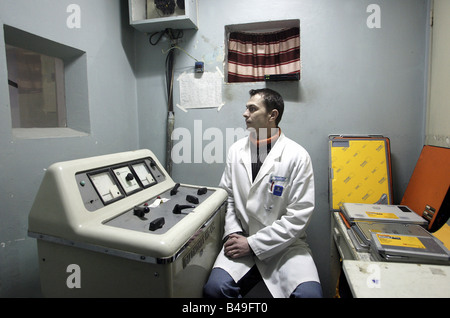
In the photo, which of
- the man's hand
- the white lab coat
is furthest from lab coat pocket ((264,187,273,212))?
the man's hand

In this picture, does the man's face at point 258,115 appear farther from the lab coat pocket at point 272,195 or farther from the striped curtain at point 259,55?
the striped curtain at point 259,55

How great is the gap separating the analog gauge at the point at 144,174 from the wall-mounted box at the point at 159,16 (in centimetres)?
108

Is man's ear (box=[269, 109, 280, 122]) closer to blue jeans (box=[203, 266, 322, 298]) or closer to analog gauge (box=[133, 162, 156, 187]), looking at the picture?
analog gauge (box=[133, 162, 156, 187])

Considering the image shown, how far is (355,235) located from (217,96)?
1312 millimetres

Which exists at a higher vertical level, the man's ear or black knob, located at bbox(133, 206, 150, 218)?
the man's ear

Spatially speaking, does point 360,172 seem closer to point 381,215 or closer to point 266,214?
point 381,215

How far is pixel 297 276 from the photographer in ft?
4.01

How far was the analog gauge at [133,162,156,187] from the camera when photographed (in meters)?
1.29

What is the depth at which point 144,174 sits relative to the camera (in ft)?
4.36

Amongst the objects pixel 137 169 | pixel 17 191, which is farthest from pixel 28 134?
pixel 137 169

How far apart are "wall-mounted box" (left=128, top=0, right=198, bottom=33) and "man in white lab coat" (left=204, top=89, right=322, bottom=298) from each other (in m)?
0.74

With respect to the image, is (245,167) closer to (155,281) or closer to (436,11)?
(155,281)

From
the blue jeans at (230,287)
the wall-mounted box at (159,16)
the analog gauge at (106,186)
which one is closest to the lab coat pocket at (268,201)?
the blue jeans at (230,287)
